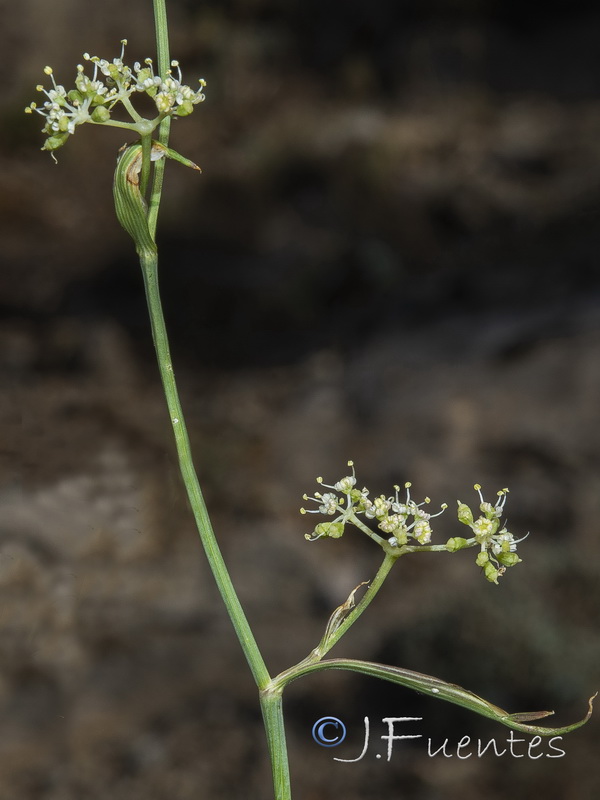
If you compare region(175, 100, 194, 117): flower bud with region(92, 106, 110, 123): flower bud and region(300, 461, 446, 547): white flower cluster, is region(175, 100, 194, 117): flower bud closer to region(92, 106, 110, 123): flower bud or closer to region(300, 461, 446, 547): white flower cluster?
region(92, 106, 110, 123): flower bud

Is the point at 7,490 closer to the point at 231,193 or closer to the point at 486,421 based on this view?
the point at 231,193

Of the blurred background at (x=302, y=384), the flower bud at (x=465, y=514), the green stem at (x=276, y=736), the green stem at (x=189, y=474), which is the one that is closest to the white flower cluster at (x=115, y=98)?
the green stem at (x=189, y=474)

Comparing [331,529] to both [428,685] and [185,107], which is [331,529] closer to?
[428,685]

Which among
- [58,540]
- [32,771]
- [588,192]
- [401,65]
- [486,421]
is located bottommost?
[32,771]

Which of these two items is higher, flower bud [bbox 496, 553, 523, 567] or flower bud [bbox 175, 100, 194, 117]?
flower bud [bbox 175, 100, 194, 117]

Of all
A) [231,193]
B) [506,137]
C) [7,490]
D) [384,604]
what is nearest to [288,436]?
[384,604]

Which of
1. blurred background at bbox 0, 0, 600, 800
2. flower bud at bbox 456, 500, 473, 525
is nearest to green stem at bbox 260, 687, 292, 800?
flower bud at bbox 456, 500, 473, 525

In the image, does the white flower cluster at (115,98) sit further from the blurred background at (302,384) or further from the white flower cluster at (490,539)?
the blurred background at (302,384)
